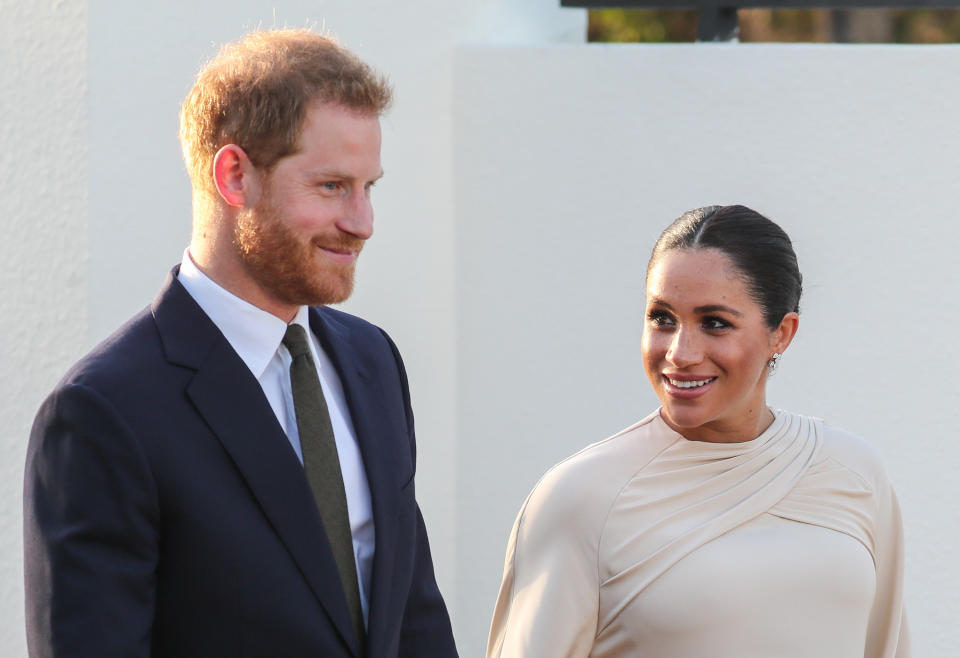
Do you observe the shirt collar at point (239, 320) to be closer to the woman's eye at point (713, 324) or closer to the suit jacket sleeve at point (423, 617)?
the suit jacket sleeve at point (423, 617)

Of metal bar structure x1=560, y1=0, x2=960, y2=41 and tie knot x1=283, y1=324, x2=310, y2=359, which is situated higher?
metal bar structure x1=560, y1=0, x2=960, y2=41

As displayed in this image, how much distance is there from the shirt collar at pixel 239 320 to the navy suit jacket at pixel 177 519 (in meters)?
0.03

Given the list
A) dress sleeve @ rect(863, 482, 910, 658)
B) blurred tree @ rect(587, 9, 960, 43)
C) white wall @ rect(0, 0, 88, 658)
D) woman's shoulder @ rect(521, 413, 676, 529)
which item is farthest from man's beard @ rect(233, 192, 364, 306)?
blurred tree @ rect(587, 9, 960, 43)

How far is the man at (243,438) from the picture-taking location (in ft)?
5.98

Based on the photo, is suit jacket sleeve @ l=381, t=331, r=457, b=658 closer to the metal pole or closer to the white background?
the white background

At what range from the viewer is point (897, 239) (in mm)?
4078

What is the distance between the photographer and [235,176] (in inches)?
81.1

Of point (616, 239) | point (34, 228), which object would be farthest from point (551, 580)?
point (34, 228)

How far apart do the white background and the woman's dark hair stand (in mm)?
1449

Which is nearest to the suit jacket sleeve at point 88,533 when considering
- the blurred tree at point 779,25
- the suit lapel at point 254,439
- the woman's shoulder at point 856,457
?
the suit lapel at point 254,439

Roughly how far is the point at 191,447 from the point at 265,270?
30 centimetres

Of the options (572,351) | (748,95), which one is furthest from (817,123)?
(572,351)

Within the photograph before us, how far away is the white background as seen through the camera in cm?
405

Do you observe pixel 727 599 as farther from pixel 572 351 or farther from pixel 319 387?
pixel 572 351
